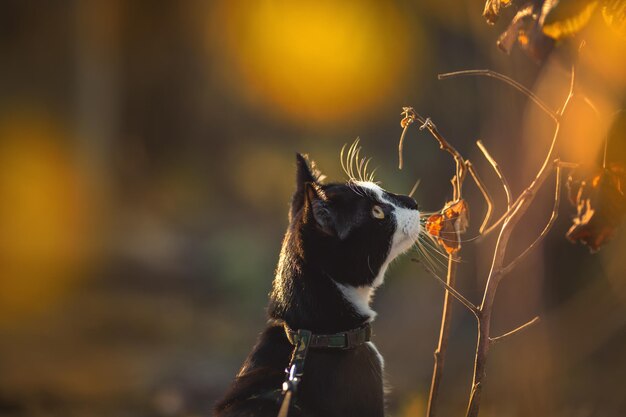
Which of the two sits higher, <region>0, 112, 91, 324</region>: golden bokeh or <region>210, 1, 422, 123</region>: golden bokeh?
<region>210, 1, 422, 123</region>: golden bokeh

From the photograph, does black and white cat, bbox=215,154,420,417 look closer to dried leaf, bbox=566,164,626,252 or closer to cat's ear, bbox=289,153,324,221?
cat's ear, bbox=289,153,324,221

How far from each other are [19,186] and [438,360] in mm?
7804

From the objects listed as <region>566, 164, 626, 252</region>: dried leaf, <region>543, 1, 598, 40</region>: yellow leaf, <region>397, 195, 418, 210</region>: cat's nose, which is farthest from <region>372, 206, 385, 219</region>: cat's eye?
<region>543, 1, 598, 40</region>: yellow leaf

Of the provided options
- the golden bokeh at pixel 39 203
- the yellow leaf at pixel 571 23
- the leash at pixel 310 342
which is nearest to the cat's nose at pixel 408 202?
the leash at pixel 310 342

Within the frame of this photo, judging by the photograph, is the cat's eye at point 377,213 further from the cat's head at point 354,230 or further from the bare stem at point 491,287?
the bare stem at point 491,287

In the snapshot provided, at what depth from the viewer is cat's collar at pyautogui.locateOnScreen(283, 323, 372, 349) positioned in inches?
91.1

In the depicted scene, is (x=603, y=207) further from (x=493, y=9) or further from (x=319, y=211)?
(x=319, y=211)

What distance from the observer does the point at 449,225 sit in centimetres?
246

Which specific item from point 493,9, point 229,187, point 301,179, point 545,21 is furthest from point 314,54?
point 545,21

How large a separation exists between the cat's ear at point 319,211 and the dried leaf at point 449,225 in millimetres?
350

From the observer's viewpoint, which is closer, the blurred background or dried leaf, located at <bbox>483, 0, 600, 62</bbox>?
dried leaf, located at <bbox>483, 0, 600, 62</bbox>

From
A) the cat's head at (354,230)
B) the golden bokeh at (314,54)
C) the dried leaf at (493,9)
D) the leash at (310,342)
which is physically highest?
the golden bokeh at (314,54)

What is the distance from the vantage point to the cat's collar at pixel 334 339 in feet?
7.59

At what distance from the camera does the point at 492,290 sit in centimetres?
216
